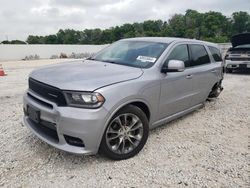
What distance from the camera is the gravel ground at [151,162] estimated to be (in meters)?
3.06

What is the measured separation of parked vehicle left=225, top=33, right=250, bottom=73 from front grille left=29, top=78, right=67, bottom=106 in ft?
34.8

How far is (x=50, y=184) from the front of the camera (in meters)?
2.97

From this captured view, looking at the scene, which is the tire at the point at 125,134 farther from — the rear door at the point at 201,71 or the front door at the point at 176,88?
the rear door at the point at 201,71

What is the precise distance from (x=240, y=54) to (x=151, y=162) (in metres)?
10.0

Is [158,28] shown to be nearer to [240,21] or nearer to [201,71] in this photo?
[240,21]

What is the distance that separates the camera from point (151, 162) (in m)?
3.51

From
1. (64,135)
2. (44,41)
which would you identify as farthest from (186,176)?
(44,41)

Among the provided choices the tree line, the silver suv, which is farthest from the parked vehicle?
the tree line

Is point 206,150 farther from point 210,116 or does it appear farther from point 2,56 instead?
point 2,56

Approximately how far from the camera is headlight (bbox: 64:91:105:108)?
3.03 metres

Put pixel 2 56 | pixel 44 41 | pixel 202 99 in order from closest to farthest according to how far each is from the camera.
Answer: pixel 202 99 < pixel 2 56 < pixel 44 41

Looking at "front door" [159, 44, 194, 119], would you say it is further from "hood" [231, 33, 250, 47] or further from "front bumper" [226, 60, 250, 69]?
"hood" [231, 33, 250, 47]

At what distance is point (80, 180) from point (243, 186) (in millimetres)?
1904

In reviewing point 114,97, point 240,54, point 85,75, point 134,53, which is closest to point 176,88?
point 134,53
